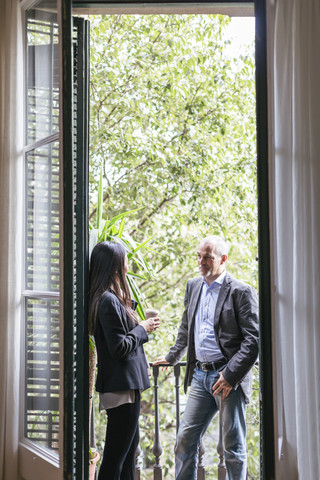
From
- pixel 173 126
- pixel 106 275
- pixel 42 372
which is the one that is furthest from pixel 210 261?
pixel 173 126

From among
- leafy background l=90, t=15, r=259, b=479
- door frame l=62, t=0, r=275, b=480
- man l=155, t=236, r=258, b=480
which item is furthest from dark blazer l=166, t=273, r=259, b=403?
leafy background l=90, t=15, r=259, b=479

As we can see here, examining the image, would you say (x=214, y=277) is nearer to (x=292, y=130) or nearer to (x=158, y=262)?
(x=292, y=130)

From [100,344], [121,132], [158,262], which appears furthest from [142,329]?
[158,262]

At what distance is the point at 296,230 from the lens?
2.39 metres

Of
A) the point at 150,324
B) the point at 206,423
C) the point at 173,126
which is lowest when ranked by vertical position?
the point at 206,423

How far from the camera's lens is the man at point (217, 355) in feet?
10.0

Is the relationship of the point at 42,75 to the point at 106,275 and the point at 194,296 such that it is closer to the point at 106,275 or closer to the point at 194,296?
the point at 106,275

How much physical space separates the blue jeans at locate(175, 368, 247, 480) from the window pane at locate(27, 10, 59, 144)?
1.65 metres

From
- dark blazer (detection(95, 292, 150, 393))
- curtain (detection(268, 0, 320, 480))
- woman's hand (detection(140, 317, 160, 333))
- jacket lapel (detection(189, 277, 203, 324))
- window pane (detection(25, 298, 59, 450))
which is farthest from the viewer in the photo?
jacket lapel (detection(189, 277, 203, 324))

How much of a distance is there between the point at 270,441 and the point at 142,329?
848 mm

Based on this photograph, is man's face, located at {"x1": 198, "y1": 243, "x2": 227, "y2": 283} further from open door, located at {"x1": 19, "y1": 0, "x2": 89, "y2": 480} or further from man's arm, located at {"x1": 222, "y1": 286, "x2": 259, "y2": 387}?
open door, located at {"x1": 19, "y1": 0, "x2": 89, "y2": 480}

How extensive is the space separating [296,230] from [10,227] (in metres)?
1.27

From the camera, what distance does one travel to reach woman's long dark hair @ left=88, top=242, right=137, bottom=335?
2812 millimetres

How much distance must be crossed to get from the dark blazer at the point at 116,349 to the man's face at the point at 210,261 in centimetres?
64
